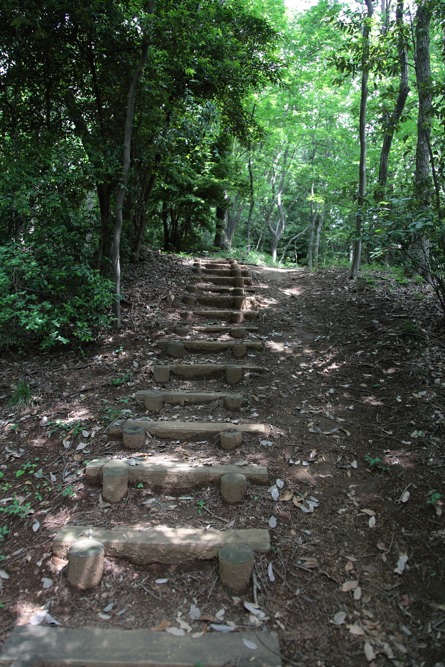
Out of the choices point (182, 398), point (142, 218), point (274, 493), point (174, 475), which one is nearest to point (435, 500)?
point (274, 493)

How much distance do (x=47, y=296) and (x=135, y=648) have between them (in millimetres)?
3991

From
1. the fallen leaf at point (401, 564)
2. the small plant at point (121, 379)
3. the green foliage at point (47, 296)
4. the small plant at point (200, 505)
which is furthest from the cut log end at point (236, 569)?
the green foliage at point (47, 296)

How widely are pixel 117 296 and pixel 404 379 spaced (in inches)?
145

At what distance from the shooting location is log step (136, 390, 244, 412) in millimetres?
3996

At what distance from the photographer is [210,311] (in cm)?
635

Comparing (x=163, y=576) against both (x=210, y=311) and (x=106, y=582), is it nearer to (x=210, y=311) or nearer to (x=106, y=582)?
(x=106, y=582)

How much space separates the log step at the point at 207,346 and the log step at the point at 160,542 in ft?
8.60

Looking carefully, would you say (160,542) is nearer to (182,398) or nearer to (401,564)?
(401,564)

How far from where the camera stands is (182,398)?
13.5ft

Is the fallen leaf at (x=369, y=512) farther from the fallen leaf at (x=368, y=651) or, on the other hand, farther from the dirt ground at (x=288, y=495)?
the fallen leaf at (x=368, y=651)

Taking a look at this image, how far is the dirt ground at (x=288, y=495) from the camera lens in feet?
7.27

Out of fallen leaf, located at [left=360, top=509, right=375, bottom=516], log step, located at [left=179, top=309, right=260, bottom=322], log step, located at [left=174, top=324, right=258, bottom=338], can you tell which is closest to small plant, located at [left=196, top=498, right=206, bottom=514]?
fallen leaf, located at [left=360, top=509, right=375, bottom=516]

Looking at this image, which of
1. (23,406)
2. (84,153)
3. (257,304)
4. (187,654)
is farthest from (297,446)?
(84,153)

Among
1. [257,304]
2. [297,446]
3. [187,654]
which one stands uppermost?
[257,304]
